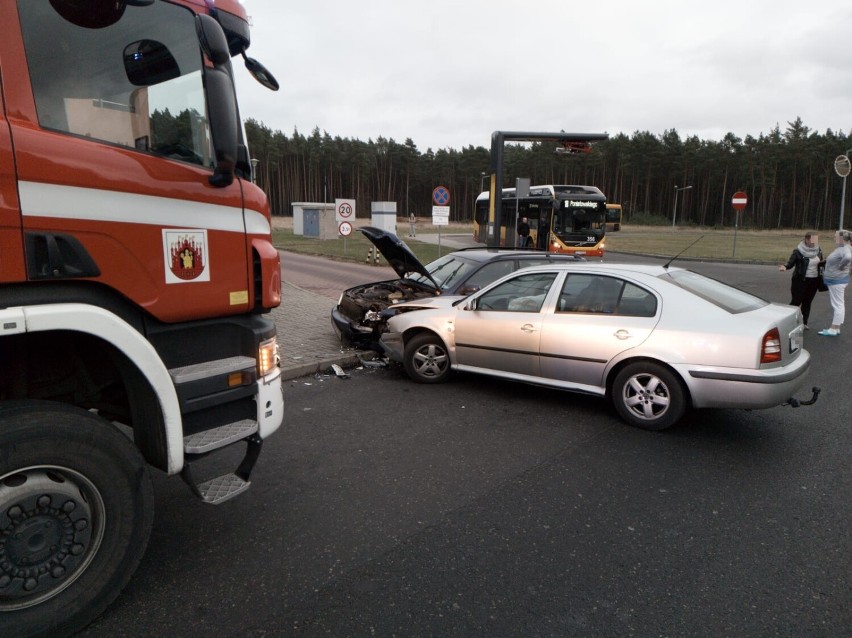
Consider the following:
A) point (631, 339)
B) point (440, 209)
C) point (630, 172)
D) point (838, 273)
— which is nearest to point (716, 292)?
point (631, 339)

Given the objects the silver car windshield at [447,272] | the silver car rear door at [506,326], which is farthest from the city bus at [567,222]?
the silver car rear door at [506,326]

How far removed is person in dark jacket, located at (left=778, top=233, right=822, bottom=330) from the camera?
9969 mm

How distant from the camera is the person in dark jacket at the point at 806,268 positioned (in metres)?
9.97

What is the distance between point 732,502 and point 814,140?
93.5 metres

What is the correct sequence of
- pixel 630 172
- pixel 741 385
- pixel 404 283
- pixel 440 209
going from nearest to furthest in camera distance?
pixel 741 385 → pixel 404 283 → pixel 440 209 → pixel 630 172

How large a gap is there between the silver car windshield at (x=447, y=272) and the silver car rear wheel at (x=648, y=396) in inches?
133

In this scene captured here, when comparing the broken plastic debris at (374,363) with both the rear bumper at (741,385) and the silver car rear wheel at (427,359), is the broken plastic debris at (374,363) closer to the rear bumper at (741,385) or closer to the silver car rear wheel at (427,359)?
the silver car rear wheel at (427,359)

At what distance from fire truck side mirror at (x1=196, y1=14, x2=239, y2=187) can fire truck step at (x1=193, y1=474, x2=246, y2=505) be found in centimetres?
154

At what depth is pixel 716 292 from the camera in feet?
18.4

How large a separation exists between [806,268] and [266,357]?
10300mm

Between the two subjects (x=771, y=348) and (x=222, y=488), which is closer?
(x=222, y=488)

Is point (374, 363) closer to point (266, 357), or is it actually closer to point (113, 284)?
point (266, 357)

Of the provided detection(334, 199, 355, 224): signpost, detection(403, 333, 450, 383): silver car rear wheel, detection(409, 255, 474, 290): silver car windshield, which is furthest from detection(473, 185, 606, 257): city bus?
detection(403, 333, 450, 383): silver car rear wheel

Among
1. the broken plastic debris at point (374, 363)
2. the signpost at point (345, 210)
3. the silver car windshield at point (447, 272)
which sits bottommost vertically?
the broken plastic debris at point (374, 363)
